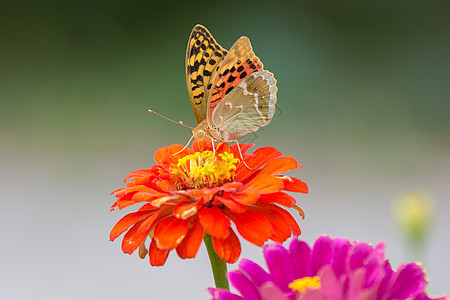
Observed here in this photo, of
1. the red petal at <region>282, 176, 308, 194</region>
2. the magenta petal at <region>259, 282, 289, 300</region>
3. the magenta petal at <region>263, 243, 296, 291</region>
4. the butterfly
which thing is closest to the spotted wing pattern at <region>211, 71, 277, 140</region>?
the butterfly

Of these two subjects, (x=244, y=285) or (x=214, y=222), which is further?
(x=214, y=222)

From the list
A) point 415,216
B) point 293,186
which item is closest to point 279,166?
point 293,186

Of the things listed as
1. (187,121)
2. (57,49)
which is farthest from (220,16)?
(57,49)

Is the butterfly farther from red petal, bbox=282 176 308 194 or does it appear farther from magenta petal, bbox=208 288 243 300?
magenta petal, bbox=208 288 243 300

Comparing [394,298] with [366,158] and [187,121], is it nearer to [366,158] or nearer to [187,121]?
[366,158]

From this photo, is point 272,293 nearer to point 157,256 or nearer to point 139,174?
point 157,256
